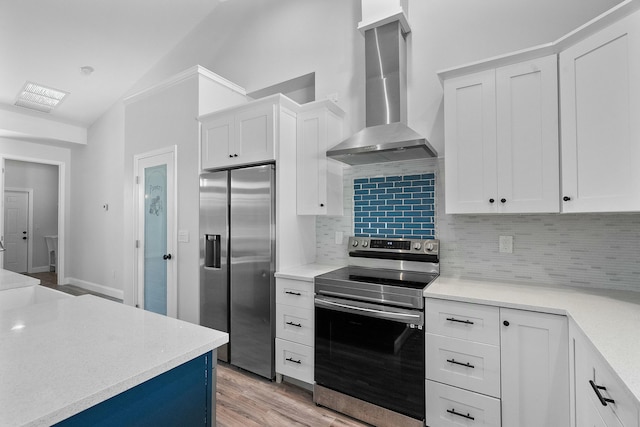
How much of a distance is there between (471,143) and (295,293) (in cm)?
166

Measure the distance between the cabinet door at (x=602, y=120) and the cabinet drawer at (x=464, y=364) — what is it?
949mm

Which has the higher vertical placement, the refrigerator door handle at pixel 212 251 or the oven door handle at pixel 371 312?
the refrigerator door handle at pixel 212 251

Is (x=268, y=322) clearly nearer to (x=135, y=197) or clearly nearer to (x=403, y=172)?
(x=403, y=172)

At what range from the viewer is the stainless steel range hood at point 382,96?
2.40 metres

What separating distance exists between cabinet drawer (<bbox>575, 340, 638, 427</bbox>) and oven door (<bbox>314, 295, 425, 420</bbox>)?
0.74 meters

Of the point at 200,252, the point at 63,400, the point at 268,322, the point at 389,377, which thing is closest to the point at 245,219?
the point at 200,252

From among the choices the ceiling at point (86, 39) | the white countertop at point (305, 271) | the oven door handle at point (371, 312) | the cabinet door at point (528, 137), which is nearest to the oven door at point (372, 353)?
the oven door handle at point (371, 312)

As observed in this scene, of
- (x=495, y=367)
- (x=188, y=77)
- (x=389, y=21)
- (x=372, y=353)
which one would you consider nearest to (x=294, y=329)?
(x=372, y=353)

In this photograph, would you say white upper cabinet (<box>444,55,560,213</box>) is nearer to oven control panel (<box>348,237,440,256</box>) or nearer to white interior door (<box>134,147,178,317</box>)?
oven control panel (<box>348,237,440,256</box>)

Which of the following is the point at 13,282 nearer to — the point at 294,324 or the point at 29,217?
the point at 294,324

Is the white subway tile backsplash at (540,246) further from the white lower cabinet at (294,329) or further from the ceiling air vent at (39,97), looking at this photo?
the ceiling air vent at (39,97)

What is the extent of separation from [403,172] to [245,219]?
4.75 ft

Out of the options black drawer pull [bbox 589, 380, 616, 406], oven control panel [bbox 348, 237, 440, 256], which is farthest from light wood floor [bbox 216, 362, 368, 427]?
black drawer pull [bbox 589, 380, 616, 406]

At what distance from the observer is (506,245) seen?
7.46ft
